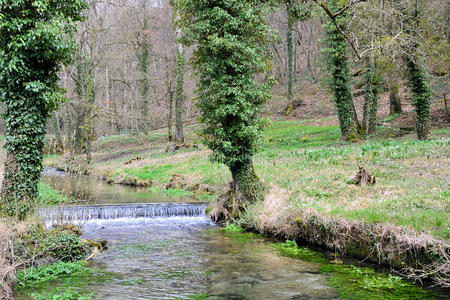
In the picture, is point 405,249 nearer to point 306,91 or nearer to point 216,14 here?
point 216,14

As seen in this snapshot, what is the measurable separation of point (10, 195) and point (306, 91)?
3856 centimetres

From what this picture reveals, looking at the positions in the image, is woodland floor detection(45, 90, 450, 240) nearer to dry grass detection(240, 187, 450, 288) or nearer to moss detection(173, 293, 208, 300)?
dry grass detection(240, 187, 450, 288)

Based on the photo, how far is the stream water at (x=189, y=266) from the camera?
23.7ft

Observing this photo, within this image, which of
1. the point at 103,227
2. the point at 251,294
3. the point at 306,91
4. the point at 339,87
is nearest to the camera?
the point at 251,294

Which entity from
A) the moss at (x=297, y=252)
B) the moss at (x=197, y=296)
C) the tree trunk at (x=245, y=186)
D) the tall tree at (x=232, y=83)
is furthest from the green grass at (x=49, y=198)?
the moss at (x=297, y=252)

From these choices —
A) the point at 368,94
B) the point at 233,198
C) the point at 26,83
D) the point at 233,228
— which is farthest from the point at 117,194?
the point at 368,94

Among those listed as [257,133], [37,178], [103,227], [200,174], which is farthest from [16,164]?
→ [200,174]

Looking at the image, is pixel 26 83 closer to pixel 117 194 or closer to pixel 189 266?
pixel 189 266

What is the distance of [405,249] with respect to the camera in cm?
784

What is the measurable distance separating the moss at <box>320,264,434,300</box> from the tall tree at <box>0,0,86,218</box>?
7728mm

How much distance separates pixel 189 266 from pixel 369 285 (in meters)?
4.14

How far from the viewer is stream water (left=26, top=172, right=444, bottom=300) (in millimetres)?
7230

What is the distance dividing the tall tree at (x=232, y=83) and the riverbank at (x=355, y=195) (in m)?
1.16

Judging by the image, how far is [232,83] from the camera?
13492 mm
